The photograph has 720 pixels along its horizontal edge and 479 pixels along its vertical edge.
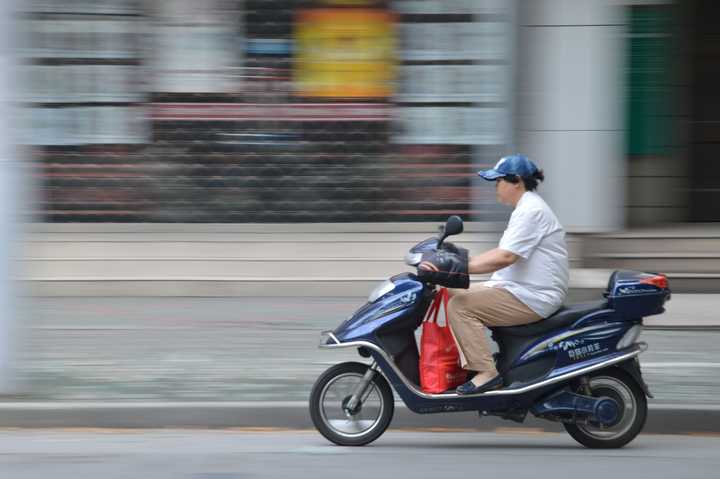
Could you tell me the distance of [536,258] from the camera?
6.08 meters

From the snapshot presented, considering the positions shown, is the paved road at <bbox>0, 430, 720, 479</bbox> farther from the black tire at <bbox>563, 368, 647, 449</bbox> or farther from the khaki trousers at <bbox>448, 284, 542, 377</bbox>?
the khaki trousers at <bbox>448, 284, 542, 377</bbox>

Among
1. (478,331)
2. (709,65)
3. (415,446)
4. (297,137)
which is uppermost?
(709,65)

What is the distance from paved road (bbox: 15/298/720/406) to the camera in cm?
728

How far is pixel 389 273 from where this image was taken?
11.5 metres

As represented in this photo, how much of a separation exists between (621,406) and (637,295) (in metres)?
0.65

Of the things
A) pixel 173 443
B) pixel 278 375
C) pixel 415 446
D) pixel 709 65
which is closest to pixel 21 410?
pixel 173 443

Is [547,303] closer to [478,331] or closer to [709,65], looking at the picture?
[478,331]

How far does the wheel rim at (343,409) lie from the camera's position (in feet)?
20.3

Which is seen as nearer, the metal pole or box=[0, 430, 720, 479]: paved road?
box=[0, 430, 720, 479]: paved road

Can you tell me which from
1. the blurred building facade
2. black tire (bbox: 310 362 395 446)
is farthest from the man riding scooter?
the blurred building facade

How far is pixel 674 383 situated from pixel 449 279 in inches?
95.2

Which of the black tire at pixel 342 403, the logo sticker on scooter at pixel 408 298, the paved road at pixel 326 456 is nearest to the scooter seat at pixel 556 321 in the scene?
the logo sticker on scooter at pixel 408 298

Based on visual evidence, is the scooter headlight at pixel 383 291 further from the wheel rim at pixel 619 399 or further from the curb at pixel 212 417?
the wheel rim at pixel 619 399

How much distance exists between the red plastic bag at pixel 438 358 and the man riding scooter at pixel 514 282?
7 centimetres
